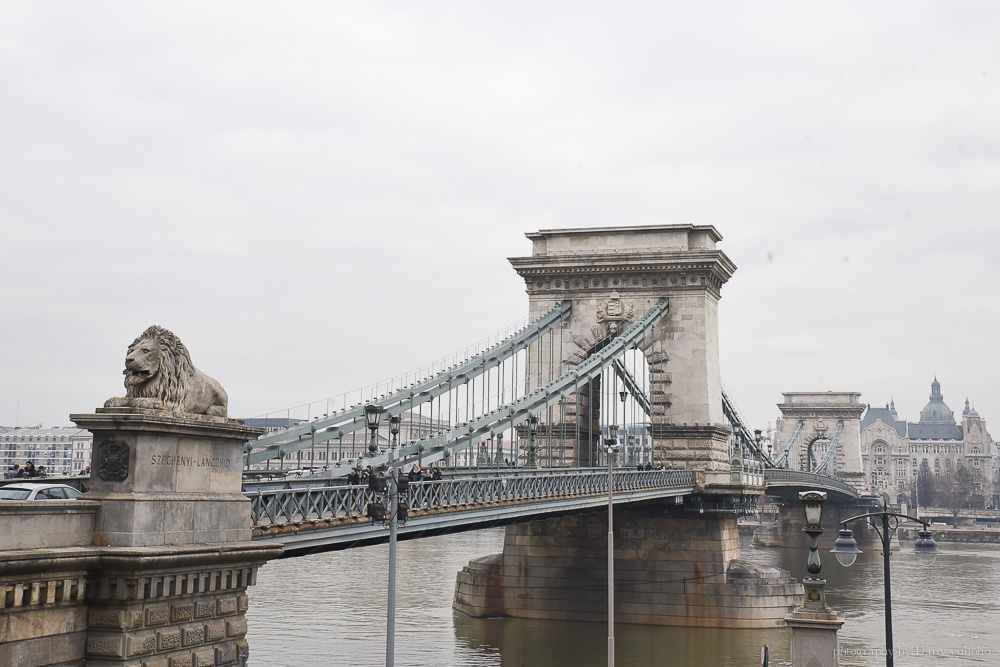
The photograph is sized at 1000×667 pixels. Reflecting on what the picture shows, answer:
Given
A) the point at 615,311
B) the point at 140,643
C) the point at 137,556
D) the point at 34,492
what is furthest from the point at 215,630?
the point at 615,311

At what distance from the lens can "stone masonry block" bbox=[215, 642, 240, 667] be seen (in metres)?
19.3

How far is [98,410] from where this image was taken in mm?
18266

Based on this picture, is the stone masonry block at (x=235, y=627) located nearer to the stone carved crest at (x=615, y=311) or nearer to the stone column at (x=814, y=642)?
the stone column at (x=814, y=642)

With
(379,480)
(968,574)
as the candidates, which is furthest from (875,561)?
(379,480)

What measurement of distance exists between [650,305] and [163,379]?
121 feet

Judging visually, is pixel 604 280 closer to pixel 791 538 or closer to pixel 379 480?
pixel 379 480

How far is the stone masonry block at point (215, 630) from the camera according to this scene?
19172 millimetres

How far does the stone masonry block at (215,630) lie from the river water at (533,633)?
1832 cm

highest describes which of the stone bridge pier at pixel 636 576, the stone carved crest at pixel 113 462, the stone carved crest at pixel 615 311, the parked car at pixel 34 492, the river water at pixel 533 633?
the stone carved crest at pixel 615 311

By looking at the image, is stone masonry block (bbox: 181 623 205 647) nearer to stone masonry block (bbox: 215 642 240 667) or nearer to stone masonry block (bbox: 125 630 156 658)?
stone masonry block (bbox: 215 642 240 667)

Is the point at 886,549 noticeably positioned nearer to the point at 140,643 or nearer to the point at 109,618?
the point at 140,643

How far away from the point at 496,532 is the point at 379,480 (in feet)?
347

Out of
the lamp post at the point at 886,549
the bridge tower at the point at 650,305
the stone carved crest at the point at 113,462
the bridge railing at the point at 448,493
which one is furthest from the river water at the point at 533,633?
the stone carved crest at the point at 113,462

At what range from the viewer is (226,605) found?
1961 cm
